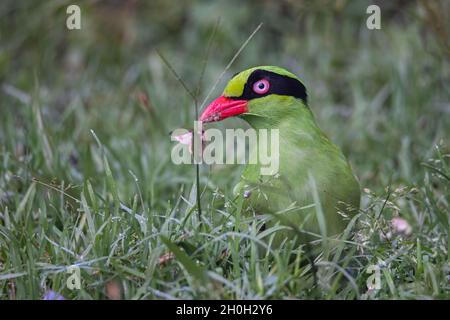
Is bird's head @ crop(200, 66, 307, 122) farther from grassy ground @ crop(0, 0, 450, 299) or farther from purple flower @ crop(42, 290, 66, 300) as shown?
purple flower @ crop(42, 290, 66, 300)

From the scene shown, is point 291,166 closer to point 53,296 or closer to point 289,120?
point 289,120

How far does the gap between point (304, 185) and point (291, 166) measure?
3.7 inches

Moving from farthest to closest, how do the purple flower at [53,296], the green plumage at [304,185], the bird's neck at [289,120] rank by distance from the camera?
1. the bird's neck at [289,120]
2. the green plumage at [304,185]
3. the purple flower at [53,296]

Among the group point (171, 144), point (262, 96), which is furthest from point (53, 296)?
point (171, 144)

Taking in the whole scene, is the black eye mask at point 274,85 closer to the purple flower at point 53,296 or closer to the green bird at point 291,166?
the green bird at point 291,166

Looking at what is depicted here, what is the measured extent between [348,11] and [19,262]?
4.09 metres

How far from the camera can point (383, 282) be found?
2.68m

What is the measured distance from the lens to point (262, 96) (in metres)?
3.12

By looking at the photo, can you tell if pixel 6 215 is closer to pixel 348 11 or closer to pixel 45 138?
pixel 45 138

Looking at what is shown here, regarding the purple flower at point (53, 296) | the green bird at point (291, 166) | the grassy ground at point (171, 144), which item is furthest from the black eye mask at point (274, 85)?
the purple flower at point (53, 296)

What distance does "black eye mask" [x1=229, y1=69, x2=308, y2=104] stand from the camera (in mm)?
3098

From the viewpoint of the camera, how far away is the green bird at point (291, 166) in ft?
9.24

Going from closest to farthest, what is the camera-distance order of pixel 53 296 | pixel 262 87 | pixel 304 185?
1. pixel 53 296
2. pixel 304 185
3. pixel 262 87

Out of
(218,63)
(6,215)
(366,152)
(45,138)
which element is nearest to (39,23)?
→ (218,63)
